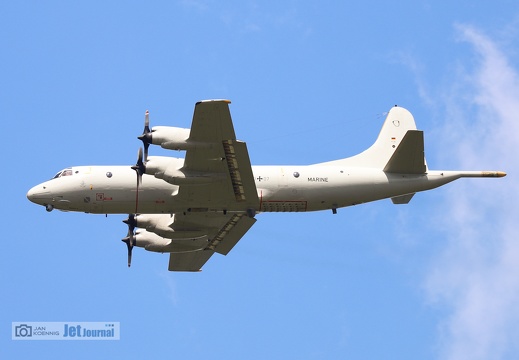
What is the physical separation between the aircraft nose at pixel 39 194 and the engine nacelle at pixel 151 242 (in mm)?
5178

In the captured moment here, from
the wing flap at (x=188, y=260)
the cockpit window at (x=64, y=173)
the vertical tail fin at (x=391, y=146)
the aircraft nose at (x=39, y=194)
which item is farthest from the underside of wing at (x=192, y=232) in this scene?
the vertical tail fin at (x=391, y=146)

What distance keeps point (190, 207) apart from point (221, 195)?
1.58 m

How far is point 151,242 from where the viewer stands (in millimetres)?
44094

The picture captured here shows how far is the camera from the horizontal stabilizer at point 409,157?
1591 inches

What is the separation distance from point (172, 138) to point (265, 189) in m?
4.67

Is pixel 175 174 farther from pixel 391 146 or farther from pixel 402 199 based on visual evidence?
pixel 391 146

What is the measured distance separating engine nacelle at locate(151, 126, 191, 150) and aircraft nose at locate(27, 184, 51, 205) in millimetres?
5430

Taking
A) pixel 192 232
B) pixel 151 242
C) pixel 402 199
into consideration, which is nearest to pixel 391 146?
pixel 402 199

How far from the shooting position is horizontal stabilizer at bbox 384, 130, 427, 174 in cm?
4041

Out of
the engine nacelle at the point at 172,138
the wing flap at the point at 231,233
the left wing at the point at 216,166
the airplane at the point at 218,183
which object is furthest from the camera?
the wing flap at the point at 231,233

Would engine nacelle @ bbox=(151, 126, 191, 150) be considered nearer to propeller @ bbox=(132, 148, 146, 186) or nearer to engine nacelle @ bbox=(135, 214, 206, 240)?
propeller @ bbox=(132, 148, 146, 186)

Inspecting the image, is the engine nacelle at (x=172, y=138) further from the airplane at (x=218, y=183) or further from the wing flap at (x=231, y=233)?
the wing flap at (x=231, y=233)

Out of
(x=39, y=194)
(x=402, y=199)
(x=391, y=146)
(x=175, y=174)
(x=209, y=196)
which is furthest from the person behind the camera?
(x=391, y=146)

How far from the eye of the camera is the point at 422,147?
40.7 meters
